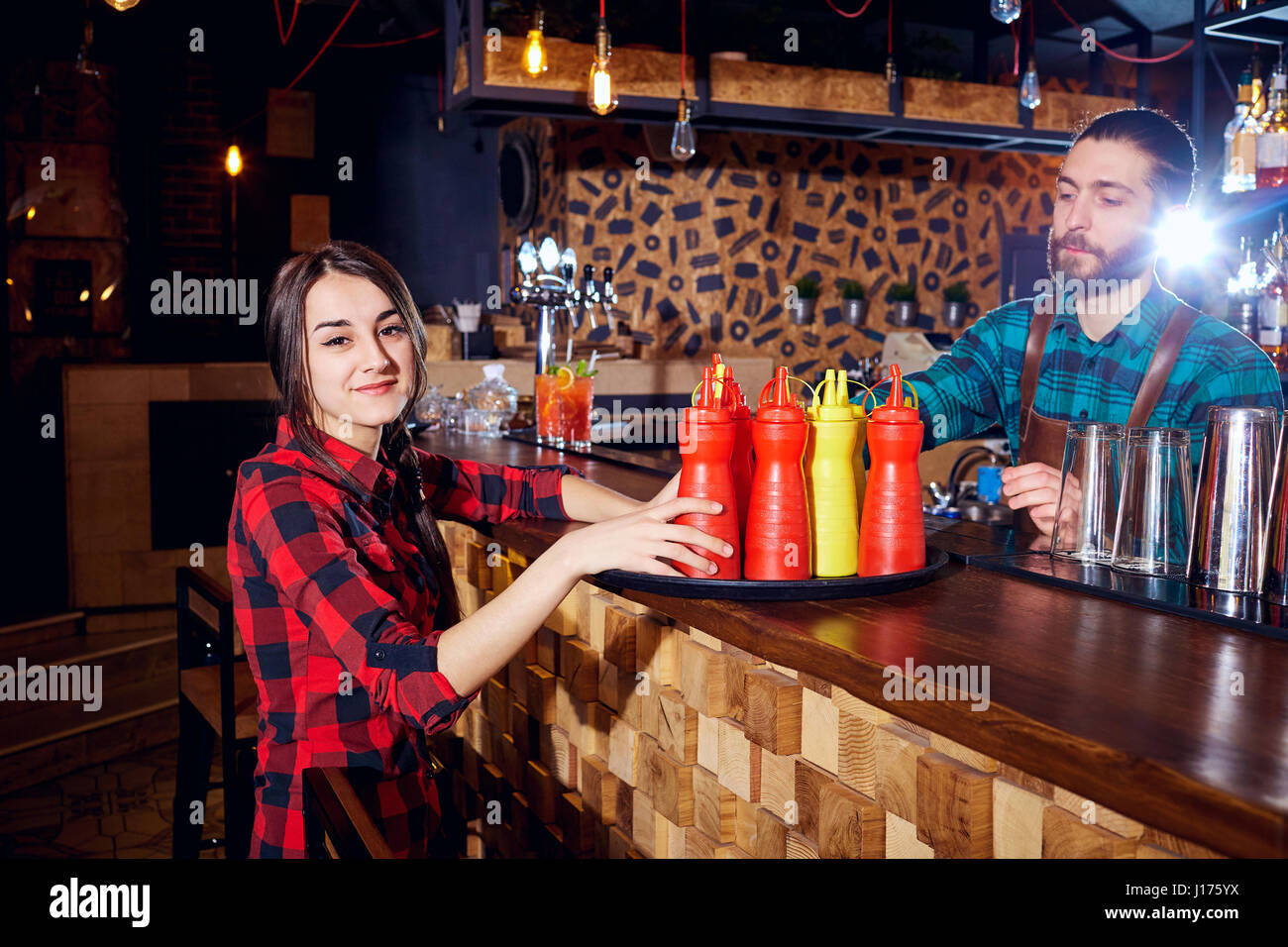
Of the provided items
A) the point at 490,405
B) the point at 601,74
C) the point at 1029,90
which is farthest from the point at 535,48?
the point at 1029,90

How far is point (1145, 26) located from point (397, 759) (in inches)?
307

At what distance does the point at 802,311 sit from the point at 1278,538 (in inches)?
260

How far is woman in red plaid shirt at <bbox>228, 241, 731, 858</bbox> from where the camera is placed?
1287 millimetres

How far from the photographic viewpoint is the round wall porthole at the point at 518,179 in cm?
753

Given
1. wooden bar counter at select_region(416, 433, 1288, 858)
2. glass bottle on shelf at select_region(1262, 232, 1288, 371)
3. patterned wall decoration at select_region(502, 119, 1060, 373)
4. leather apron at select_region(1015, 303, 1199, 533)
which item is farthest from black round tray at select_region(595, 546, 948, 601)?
patterned wall decoration at select_region(502, 119, 1060, 373)

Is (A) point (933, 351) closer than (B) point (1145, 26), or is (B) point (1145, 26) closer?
(A) point (933, 351)

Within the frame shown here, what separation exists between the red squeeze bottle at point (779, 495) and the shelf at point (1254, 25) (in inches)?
107

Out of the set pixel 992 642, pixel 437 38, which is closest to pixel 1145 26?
pixel 437 38

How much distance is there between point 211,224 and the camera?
716 centimetres

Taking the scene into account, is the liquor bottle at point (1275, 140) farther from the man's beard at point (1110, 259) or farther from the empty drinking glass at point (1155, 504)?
the empty drinking glass at point (1155, 504)

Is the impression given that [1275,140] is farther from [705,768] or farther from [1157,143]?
[705,768]

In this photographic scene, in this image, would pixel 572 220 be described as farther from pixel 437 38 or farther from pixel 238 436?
pixel 238 436

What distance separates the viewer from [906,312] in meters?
7.98

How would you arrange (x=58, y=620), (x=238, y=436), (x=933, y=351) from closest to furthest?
(x=58, y=620)
(x=238, y=436)
(x=933, y=351)
